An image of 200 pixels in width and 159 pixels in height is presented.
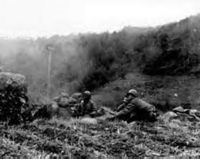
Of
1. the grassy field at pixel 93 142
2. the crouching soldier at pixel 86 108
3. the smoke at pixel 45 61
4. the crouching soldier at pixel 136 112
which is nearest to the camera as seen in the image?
the grassy field at pixel 93 142

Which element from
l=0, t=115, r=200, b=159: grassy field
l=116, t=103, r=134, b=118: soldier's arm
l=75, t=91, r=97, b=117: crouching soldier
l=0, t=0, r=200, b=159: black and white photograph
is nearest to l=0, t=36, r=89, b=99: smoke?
l=0, t=0, r=200, b=159: black and white photograph

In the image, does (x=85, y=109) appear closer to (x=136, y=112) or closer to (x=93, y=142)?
(x=136, y=112)

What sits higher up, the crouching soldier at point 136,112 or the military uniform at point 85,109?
the crouching soldier at point 136,112

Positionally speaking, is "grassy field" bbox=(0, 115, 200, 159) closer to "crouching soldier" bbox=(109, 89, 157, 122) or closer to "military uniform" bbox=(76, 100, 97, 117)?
"crouching soldier" bbox=(109, 89, 157, 122)

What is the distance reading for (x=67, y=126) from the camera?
5922 mm

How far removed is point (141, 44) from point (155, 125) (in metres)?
17.7

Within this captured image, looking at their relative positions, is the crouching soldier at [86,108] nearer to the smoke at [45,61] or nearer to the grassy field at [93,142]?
the grassy field at [93,142]

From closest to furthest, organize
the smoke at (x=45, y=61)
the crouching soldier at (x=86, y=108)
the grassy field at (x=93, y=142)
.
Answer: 1. the grassy field at (x=93, y=142)
2. the crouching soldier at (x=86, y=108)
3. the smoke at (x=45, y=61)

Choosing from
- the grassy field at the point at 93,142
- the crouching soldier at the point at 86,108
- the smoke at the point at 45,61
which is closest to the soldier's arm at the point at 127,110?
the grassy field at the point at 93,142

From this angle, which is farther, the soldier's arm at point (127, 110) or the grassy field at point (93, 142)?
the soldier's arm at point (127, 110)

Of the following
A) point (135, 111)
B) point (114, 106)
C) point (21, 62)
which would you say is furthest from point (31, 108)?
point (21, 62)

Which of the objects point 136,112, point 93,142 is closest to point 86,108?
point 136,112

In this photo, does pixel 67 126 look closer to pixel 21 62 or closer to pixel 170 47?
pixel 170 47

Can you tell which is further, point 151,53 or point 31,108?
point 151,53
